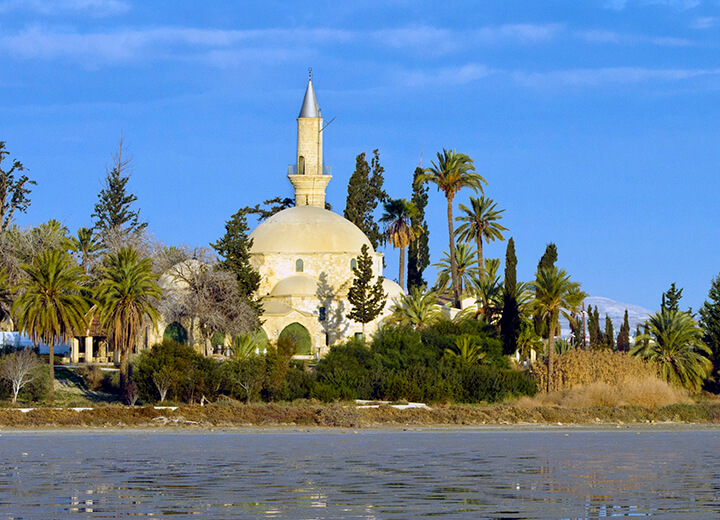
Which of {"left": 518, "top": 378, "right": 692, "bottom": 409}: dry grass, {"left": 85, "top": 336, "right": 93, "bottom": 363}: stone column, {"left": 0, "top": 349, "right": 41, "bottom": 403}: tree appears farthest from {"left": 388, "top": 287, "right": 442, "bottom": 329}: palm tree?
{"left": 0, "top": 349, "right": 41, "bottom": 403}: tree

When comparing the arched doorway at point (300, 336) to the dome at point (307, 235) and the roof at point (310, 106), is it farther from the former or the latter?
the roof at point (310, 106)

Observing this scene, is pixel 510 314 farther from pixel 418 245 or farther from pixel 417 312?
pixel 418 245

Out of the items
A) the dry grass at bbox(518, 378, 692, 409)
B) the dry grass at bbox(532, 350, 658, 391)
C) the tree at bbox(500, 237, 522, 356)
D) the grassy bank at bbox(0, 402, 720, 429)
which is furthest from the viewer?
the tree at bbox(500, 237, 522, 356)

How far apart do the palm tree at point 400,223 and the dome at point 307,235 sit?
10.3m

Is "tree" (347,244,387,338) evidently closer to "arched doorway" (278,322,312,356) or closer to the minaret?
"arched doorway" (278,322,312,356)

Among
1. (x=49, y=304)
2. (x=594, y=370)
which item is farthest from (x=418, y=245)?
(x=49, y=304)

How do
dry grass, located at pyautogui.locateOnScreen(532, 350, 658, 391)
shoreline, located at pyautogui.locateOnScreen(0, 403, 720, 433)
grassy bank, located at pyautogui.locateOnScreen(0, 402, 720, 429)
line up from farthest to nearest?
dry grass, located at pyautogui.locateOnScreen(532, 350, 658, 391), grassy bank, located at pyautogui.locateOnScreen(0, 402, 720, 429), shoreline, located at pyautogui.locateOnScreen(0, 403, 720, 433)

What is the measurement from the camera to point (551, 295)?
161 ft

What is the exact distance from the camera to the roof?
77250 millimetres

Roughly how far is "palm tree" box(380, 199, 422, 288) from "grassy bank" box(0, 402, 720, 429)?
116 ft

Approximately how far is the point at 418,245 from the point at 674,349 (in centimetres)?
2972

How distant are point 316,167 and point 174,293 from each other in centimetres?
2033

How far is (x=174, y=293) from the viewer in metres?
59.8

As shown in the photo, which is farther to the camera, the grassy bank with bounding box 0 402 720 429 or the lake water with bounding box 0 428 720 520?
the grassy bank with bounding box 0 402 720 429
